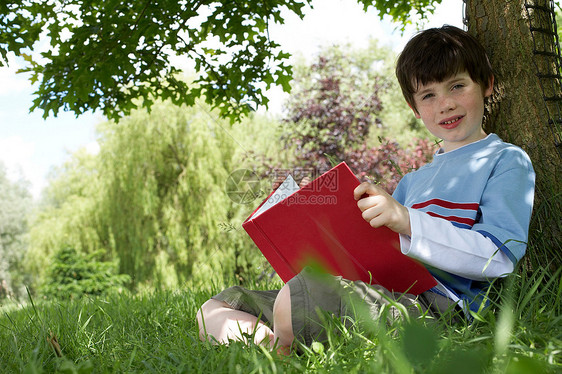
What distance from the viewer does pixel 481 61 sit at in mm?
1764

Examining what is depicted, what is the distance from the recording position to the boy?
4.23 ft

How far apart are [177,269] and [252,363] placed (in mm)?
8236

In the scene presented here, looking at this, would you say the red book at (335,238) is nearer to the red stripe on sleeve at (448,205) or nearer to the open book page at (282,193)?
the open book page at (282,193)

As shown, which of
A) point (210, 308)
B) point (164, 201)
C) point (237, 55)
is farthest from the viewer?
point (164, 201)

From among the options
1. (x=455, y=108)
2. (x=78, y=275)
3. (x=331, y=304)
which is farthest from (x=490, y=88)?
(x=78, y=275)

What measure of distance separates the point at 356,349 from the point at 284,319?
0.84 ft

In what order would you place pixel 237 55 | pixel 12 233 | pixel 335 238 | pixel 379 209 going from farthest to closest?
pixel 12 233 → pixel 237 55 → pixel 335 238 → pixel 379 209

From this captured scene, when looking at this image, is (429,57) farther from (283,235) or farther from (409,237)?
(283,235)

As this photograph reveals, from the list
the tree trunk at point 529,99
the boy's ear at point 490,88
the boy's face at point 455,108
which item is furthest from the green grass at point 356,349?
the boy's ear at point 490,88

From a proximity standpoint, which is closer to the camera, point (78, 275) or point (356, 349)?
point (356, 349)

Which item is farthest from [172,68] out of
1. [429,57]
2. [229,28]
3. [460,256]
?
[460,256]

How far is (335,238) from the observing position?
1.36 meters

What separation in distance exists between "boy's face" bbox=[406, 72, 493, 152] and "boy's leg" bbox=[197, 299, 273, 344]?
0.94m

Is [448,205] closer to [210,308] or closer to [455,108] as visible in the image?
[455,108]
